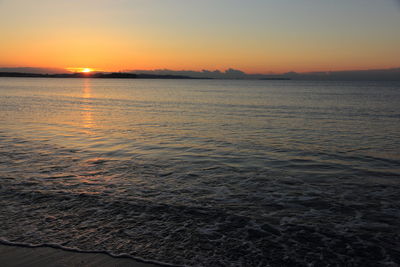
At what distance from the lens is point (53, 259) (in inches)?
219

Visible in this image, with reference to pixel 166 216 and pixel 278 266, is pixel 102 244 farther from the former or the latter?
pixel 278 266

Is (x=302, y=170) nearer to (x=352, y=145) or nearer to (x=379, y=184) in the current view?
(x=379, y=184)

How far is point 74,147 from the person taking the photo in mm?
15906

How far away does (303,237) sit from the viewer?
21.5 feet

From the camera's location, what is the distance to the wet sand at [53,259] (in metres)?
5.41

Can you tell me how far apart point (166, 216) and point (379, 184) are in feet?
23.1

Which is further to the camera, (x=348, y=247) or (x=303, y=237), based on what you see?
(x=303, y=237)

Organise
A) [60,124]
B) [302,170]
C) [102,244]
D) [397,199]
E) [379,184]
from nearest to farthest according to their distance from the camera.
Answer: [102,244] < [397,199] < [379,184] < [302,170] < [60,124]

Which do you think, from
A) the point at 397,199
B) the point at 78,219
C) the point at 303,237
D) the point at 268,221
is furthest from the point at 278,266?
the point at 397,199

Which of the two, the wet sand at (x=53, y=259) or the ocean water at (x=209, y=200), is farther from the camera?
the ocean water at (x=209, y=200)

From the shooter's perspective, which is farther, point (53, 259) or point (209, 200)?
point (209, 200)

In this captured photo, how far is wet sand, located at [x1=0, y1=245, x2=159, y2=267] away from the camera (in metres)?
5.41

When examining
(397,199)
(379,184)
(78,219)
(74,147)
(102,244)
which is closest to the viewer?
(102,244)

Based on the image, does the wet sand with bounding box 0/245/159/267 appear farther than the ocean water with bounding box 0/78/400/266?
No
